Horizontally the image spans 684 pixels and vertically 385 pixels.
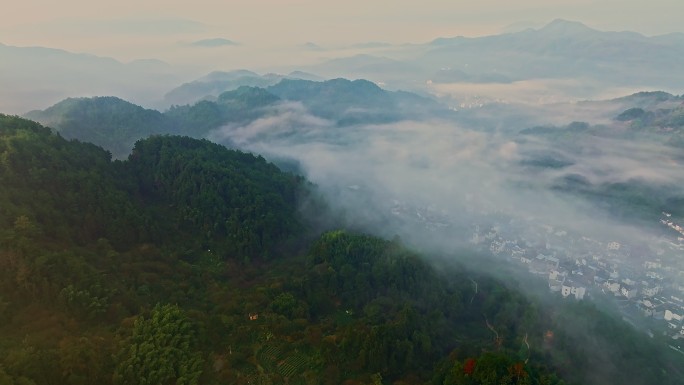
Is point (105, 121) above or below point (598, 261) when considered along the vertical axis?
above

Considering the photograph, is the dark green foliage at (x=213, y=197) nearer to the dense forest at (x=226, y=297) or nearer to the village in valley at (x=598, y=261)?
the dense forest at (x=226, y=297)

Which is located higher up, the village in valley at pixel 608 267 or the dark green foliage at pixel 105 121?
the dark green foliage at pixel 105 121

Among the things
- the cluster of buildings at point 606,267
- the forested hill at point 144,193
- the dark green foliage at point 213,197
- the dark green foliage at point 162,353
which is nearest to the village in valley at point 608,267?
the cluster of buildings at point 606,267

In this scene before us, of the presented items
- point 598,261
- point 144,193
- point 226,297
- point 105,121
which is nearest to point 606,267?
point 598,261

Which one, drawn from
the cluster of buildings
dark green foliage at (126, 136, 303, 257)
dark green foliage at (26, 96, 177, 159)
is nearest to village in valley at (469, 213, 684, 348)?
the cluster of buildings

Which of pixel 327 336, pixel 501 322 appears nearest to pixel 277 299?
pixel 327 336

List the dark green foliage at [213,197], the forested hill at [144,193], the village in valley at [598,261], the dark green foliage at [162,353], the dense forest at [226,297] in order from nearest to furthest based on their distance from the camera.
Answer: the dark green foliage at [162,353], the dense forest at [226,297], the forested hill at [144,193], the dark green foliage at [213,197], the village in valley at [598,261]

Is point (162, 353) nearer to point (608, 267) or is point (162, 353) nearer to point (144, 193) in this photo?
point (144, 193)

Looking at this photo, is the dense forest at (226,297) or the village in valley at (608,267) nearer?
the dense forest at (226,297)

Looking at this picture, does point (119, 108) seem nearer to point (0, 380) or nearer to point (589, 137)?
point (0, 380)
